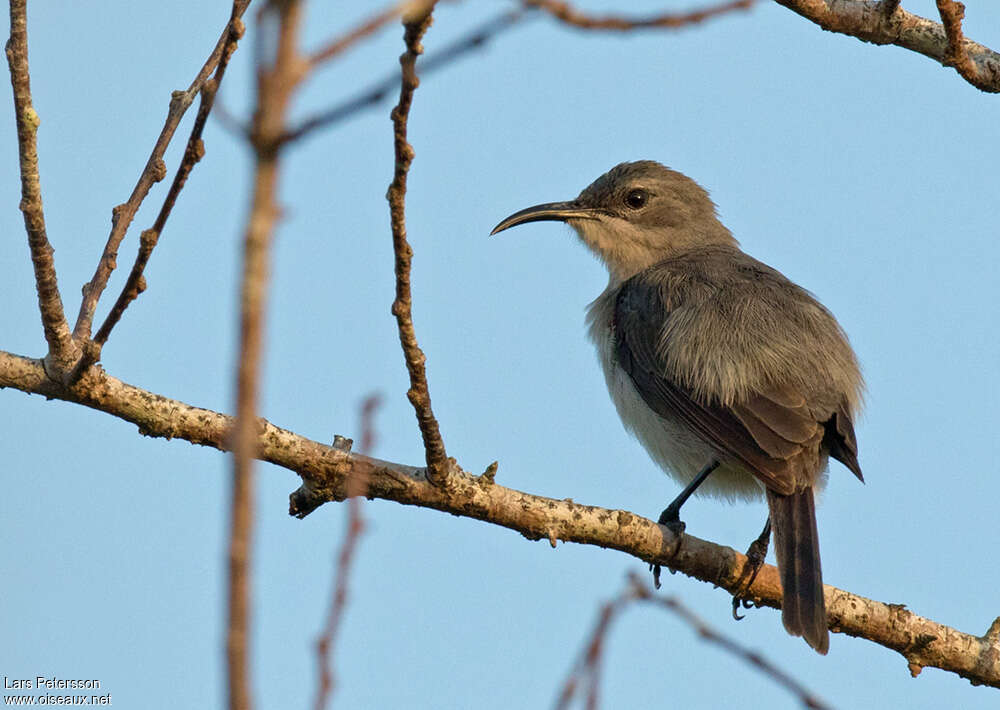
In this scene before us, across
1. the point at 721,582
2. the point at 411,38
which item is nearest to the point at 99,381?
the point at 411,38

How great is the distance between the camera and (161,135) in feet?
13.8

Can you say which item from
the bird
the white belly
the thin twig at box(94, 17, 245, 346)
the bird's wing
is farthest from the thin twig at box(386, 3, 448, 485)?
the white belly

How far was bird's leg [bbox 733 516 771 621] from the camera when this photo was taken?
5.67 m

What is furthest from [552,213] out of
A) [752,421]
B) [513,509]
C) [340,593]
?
[340,593]

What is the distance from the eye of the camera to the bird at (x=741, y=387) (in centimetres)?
586

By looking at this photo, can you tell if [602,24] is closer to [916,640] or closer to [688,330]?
[916,640]

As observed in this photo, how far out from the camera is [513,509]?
15.8ft

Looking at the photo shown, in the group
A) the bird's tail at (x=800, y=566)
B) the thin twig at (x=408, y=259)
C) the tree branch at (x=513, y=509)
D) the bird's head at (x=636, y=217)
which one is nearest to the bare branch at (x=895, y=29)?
the bird's tail at (x=800, y=566)

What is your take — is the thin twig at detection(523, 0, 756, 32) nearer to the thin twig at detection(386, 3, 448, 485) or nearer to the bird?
the thin twig at detection(386, 3, 448, 485)

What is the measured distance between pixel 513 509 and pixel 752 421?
1.73m

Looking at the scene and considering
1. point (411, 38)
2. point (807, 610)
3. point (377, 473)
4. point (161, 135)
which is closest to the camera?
point (411, 38)

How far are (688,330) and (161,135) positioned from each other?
3327 millimetres

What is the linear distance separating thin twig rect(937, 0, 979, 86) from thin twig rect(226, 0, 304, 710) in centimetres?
423

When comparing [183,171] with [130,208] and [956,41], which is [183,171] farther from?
[956,41]
